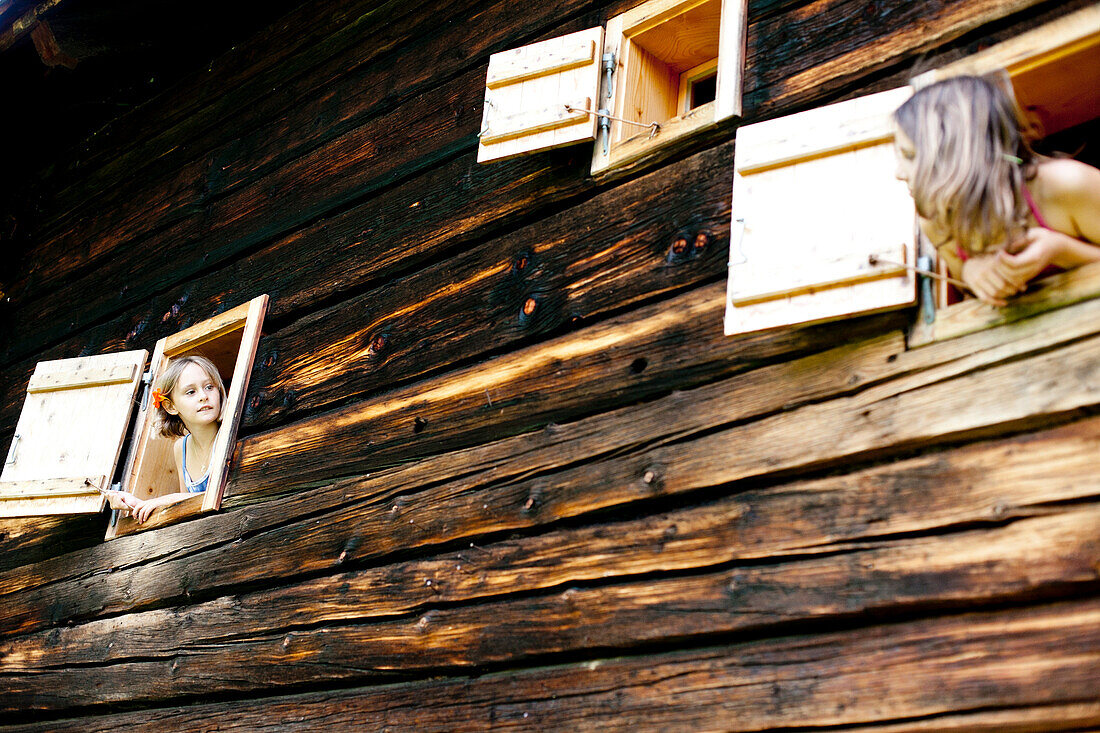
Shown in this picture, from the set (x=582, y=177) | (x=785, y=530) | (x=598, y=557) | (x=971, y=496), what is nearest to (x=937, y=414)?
(x=971, y=496)

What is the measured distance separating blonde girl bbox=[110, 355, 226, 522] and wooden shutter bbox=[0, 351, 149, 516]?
0.51ft

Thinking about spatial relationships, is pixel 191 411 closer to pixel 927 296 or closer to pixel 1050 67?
pixel 927 296

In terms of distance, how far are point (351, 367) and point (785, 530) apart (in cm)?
202

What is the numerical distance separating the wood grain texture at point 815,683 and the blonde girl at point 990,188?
0.74 m

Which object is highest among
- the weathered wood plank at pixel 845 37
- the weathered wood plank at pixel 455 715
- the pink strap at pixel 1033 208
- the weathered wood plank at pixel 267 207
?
the weathered wood plank at pixel 267 207

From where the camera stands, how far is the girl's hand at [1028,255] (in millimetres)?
2381

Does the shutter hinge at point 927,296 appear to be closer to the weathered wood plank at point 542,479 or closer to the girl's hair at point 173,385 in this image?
the weathered wood plank at point 542,479

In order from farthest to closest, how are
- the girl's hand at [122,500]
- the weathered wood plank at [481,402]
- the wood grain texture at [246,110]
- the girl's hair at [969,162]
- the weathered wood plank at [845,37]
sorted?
1. the wood grain texture at [246,110]
2. the girl's hand at [122,500]
3. the weathered wood plank at [481,402]
4. the weathered wood plank at [845,37]
5. the girl's hair at [969,162]

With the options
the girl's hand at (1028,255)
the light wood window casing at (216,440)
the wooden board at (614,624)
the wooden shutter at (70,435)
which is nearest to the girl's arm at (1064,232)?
the girl's hand at (1028,255)

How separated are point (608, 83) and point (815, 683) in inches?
81.0

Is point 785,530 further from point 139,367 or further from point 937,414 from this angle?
point 139,367

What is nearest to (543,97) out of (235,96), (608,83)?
(608,83)

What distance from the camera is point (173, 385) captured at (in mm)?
4781

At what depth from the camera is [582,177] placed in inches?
146
